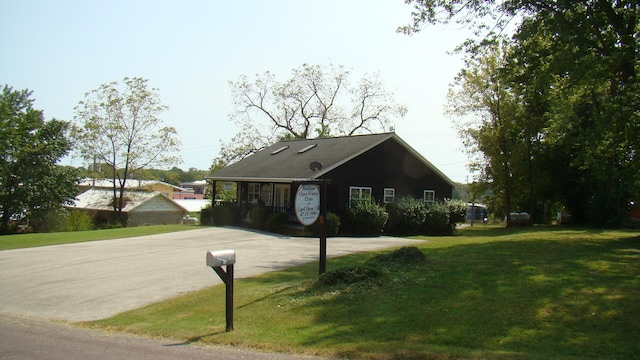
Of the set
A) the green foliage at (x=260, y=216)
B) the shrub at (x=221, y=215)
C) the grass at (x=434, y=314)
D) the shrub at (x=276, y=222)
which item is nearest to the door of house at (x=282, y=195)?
the green foliage at (x=260, y=216)

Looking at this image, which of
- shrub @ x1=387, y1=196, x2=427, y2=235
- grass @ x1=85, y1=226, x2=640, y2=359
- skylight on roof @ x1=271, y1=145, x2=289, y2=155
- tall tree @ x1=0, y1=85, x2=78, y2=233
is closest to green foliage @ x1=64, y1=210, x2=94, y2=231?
tall tree @ x1=0, y1=85, x2=78, y2=233

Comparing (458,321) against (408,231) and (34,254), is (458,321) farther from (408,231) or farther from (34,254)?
(408,231)

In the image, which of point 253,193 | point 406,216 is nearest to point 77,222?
point 253,193

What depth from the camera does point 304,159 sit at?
97.2 ft

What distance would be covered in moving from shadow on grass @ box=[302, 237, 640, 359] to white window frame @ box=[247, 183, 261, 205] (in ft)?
70.0

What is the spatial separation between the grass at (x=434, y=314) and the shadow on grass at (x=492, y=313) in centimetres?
1

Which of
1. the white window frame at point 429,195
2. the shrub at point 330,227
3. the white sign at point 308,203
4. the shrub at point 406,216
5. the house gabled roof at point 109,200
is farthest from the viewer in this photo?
the house gabled roof at point 109,200

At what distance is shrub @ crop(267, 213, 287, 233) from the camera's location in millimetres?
25984

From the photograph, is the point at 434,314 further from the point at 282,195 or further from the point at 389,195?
the point at 282,195

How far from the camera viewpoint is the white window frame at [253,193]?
31530 mm

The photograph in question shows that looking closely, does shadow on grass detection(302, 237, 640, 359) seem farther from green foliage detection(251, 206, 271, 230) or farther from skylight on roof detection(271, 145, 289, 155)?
skylight on roof detection(271, 145, 289, 155)

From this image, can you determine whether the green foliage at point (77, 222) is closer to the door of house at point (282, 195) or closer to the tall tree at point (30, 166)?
the tall tree at point (30, 166)

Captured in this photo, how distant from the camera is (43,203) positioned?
42188 millimetres

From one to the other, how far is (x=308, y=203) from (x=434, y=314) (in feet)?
11.4
